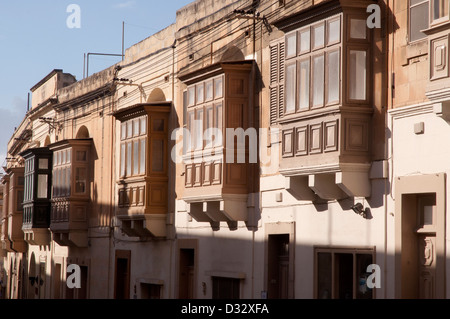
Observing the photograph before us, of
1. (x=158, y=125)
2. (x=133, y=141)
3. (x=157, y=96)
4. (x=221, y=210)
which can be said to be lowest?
(x=221, y=210)

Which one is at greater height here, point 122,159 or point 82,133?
point 82,133

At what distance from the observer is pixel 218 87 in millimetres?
19422

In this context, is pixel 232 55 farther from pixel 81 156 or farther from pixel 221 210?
pixel 81 156

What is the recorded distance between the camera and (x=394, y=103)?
14500 mm

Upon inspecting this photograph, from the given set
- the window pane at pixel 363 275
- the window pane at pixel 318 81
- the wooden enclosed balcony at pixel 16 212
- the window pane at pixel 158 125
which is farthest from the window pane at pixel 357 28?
the wooden enclosed balcony at pixel 16 212

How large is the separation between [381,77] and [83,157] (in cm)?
1683

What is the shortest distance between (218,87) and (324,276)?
515 cm

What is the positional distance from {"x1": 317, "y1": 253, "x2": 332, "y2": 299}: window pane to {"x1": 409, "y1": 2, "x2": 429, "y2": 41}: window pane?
14.2ft

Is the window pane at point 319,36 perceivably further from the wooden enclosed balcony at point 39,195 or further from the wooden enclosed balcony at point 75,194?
the wooden enclosed balcony at point 39,195

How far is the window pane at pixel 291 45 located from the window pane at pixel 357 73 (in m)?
1.57

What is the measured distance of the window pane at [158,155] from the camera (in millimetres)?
23406

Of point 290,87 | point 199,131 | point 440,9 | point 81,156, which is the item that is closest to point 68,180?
point 81,156

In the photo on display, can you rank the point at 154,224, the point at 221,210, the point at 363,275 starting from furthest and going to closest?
the point at 154,224 < the point at 221,210 < the point at 363,275
